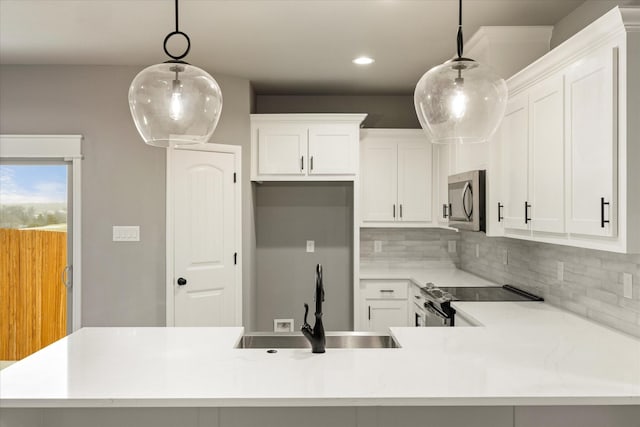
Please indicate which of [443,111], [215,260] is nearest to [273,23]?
[443,111]

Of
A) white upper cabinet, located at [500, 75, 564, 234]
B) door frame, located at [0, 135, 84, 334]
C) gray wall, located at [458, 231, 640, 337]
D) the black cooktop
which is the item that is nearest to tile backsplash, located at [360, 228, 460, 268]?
gray wall, located at [458, 231, 640, 337]

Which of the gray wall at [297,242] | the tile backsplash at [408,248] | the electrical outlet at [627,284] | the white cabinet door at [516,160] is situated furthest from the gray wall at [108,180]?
the electrical outlet at [627,284]

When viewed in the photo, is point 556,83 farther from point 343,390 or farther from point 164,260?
point 164,260

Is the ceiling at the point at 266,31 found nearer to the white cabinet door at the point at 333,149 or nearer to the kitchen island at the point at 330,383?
the white cabinet door at the point at 333,149

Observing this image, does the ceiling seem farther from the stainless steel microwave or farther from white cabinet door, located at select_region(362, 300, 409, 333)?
white cabinet door, located at select_region(362, 300, 409, 333)

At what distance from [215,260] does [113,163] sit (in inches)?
47.4

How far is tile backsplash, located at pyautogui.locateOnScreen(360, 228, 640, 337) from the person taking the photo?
7.53ft

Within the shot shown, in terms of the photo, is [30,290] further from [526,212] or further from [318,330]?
[526,212]

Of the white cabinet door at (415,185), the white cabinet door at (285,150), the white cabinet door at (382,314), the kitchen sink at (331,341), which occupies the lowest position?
the white cabinet door at (382,314)

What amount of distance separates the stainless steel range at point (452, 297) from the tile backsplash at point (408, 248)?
1185 millimetres

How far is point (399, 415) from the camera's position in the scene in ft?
5.57

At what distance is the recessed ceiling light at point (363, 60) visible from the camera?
146 inches

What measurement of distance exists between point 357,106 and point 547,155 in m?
2.73

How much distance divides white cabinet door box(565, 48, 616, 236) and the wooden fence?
153 inches
